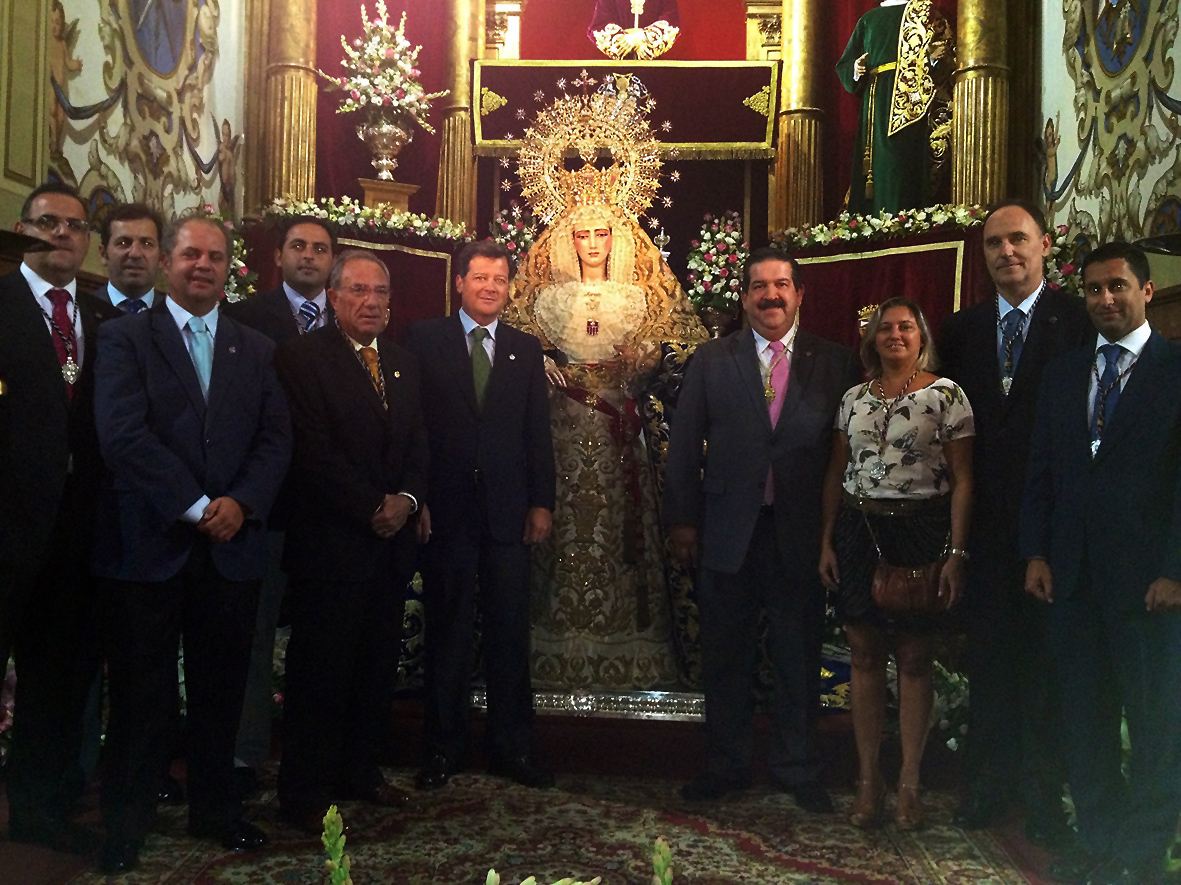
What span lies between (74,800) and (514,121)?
606 centimetres

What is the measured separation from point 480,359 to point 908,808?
6.07 ft

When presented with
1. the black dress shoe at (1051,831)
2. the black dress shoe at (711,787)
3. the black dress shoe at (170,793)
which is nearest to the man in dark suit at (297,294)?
the black dress shoe at (170,793)

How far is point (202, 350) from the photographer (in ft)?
9.32

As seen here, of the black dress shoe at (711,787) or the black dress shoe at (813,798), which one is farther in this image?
the black dress shoe at (711,787)

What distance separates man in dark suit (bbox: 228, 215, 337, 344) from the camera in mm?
3418

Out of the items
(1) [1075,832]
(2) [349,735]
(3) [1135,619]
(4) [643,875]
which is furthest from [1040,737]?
(2) [349,735]

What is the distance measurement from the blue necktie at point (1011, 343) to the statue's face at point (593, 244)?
1.77 m

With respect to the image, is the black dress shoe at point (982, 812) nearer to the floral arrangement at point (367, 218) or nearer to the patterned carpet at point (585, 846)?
the patterned carpet at point (585, 846)

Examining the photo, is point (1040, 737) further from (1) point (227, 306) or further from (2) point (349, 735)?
(1) point (227, 306)

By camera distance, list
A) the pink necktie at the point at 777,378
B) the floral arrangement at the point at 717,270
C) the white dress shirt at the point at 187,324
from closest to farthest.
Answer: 1. the white dress shirt at the point at 187,324
2. the pink necktie at the point at 777,378
3. the floral arrangement at the point at 717,270

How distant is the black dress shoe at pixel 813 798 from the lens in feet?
10.3

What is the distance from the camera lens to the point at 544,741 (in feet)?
12.1

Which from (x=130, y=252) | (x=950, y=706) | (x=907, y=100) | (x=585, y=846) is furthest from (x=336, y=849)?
(x=907, y=100)

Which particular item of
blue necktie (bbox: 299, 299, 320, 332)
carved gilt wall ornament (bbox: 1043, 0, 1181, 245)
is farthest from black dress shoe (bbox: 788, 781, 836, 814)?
carved gilt wall ornament (bbox: 1043, 0, 1181, 245)
